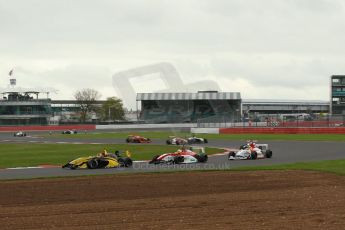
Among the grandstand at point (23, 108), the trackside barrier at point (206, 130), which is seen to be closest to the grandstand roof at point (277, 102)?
the grandstand at point (23, 108)

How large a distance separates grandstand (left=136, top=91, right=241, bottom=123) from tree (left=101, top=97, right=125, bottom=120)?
18505mm

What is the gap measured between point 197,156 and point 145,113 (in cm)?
9071

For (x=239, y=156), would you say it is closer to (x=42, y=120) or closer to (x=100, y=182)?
(x=100, y=182)

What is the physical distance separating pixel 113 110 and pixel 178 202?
12712 centimetres

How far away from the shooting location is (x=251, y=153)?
31.8 m

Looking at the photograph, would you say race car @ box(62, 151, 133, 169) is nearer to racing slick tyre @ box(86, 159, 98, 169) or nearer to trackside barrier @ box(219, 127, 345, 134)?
→ racing slick tyre @ box(86, 159, 98, 169)

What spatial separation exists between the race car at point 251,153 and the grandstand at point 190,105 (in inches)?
2839

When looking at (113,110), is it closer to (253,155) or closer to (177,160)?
(253,155)

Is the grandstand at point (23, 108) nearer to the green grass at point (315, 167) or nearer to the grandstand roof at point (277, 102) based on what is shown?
the grandstand roof at point (277, 102)

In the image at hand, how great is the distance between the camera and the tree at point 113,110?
141250mm

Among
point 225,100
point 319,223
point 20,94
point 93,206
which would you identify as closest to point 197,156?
point 93,206

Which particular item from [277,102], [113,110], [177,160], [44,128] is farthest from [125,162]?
[277,102]

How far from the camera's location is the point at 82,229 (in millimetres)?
12297

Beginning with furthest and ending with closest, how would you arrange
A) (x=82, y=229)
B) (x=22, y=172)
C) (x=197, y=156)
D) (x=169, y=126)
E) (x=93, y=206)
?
(x=169, y=126)
(x=197, y=156)
(x=22, y=172)
(x=93, y=206)
(x=82, y=229)
